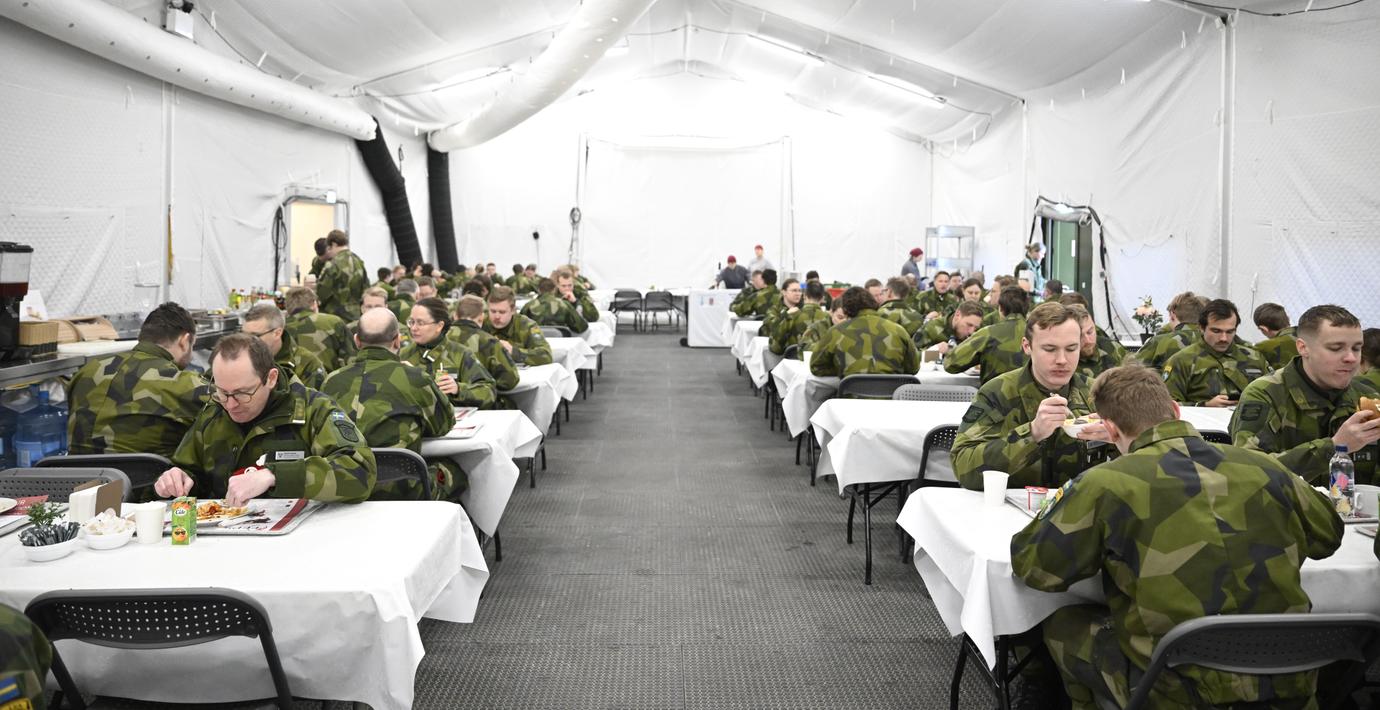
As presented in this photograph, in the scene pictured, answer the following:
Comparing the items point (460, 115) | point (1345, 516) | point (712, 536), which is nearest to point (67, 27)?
point (712, 536)

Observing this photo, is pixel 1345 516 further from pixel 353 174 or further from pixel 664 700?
pixel 353 174

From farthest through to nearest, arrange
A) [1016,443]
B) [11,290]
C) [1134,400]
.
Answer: [11,290], [1016,443], [1134,400]

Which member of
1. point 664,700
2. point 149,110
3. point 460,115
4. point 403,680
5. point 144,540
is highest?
point 460,115

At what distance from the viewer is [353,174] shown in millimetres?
13586

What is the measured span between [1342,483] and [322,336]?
497 cm

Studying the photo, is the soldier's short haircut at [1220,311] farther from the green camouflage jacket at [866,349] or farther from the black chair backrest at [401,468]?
the black chair backrest at [401,468]

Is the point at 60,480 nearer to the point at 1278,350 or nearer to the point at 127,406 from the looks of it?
the point at 127,406

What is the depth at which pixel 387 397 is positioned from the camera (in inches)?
149

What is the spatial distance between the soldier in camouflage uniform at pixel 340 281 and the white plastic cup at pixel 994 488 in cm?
800

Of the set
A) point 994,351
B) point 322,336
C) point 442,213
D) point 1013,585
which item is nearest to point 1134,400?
point 1013,585

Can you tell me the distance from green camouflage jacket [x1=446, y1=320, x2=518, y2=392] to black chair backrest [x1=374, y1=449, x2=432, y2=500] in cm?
186

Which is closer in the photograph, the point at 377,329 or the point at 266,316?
the point at 377,329

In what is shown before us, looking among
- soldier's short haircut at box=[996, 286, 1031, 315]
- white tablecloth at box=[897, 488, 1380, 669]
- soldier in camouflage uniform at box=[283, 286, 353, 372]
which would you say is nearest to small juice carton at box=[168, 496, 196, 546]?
white tablecloth at box=[897, 488, 1380, 669]

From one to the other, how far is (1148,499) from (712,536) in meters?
3.20
